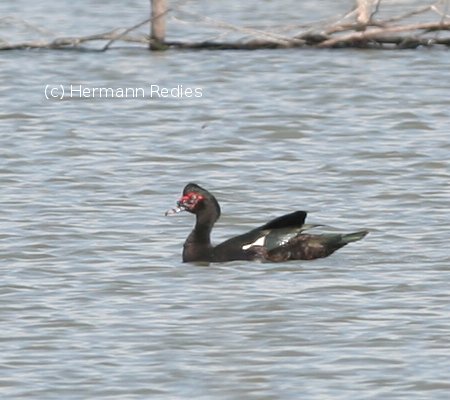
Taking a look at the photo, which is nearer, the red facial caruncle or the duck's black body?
the duck's black body

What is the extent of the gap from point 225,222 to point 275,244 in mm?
1831

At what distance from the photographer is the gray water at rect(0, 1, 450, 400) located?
9477 millimetres

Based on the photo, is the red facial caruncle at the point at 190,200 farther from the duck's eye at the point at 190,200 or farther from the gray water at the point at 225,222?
the gray water at the point at 225,222

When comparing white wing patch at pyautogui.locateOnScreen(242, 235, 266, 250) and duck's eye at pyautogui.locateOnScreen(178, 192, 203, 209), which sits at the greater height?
duck's eye at pyautogui.locateOnScreen(178, 192, 203, 209)

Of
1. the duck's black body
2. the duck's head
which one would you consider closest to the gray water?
the duck's black body

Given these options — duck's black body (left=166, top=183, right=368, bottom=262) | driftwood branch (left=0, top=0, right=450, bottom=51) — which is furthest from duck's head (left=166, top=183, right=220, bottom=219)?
driftwood branch (left=0, top=0, right=450, bottom=51)

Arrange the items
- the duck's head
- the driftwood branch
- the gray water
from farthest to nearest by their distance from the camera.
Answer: the driftwood branch < the duck's head < the gray water

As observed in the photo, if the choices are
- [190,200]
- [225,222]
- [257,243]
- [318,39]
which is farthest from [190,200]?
[318,39]

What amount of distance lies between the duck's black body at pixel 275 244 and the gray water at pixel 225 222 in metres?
0.10

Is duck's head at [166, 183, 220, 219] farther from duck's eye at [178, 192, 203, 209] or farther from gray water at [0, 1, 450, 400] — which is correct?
gray water at [0, 1, 450, 400]

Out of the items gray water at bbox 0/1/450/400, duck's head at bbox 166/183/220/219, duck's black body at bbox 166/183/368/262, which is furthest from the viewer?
duck's head at bbox 166/183/220/219

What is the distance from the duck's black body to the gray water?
10 centimetres

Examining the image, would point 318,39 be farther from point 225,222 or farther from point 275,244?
point 275,244

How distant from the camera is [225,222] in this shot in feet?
46.5
